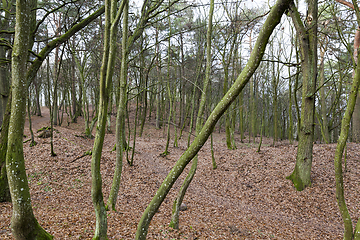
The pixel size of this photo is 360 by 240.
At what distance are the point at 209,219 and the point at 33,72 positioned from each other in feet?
20.2

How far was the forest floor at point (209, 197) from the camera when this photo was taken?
15.9 ft

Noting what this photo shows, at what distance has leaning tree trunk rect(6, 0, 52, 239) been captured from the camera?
294cm

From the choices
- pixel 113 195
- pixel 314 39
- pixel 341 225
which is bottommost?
pixel 341 225

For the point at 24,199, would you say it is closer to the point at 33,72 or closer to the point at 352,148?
the point at 33,72

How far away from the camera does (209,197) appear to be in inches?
309

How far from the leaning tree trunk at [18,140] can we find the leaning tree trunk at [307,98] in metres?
8.17

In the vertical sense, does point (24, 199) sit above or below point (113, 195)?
above

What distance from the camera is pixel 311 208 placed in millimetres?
6762

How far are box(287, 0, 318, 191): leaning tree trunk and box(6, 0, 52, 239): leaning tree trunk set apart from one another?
321 inches

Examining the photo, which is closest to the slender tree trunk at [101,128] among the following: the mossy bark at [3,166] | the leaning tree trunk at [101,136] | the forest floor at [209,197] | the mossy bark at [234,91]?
the leaning tree trunk at [101,136]

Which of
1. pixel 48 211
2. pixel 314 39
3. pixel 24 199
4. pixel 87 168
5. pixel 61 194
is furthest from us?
pixel 87 168

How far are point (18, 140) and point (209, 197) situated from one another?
257 inches

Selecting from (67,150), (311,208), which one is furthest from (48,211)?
(311,208)

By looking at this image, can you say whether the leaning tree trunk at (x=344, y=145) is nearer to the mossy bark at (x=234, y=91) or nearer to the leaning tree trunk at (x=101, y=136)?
the mossy bark at (x=234, y=91)
